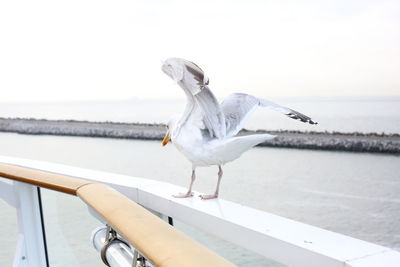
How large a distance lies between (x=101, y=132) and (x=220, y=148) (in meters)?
23.7

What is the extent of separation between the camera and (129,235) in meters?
0.55

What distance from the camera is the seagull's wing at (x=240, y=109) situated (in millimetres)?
1287

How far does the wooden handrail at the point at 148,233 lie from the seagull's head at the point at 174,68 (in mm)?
416

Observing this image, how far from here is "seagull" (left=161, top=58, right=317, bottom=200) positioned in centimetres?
119

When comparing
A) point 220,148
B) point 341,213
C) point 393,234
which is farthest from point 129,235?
point 341,213

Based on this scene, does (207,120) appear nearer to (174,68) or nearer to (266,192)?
(174,68)

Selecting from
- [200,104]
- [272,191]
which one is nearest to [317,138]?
[272,191]

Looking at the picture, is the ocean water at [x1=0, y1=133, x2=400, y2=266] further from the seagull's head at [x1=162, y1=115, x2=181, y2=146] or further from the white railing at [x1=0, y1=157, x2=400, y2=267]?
the seagull's head at [x1=162, y1=115, x2=181, y2=146]

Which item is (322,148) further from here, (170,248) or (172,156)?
(170,248)

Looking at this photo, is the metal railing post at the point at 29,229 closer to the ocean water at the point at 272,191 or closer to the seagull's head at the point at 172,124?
the ocean water at the point at 272,191

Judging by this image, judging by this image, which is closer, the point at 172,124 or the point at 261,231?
the point at 261,231

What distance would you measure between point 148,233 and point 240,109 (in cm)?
82

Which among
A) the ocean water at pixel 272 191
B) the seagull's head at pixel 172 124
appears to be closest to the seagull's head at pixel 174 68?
the seagull's head at pixel 172 124

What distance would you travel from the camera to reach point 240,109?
1309 millimetres
